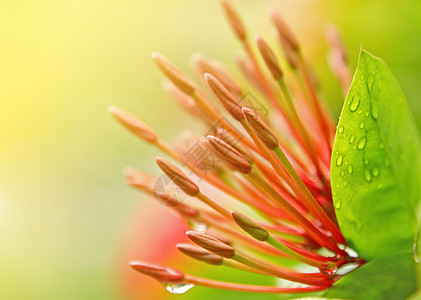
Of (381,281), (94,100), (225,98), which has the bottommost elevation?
(381,281)

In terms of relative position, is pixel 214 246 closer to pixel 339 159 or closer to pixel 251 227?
pixel 251 227

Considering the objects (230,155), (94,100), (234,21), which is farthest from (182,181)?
(94,100)

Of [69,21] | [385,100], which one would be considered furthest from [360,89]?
[69,21]

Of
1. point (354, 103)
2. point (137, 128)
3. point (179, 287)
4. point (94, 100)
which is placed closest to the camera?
point (354, 103)

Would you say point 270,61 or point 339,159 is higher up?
point 270,61

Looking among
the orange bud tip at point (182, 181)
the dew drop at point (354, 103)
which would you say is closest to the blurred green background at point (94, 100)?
the orange bud tip at point (182, 181)

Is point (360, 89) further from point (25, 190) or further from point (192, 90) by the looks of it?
point (25, 190)

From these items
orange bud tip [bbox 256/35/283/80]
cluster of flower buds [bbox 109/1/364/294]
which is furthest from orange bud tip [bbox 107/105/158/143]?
orange bud tip [bbox 256/35/283/80]
